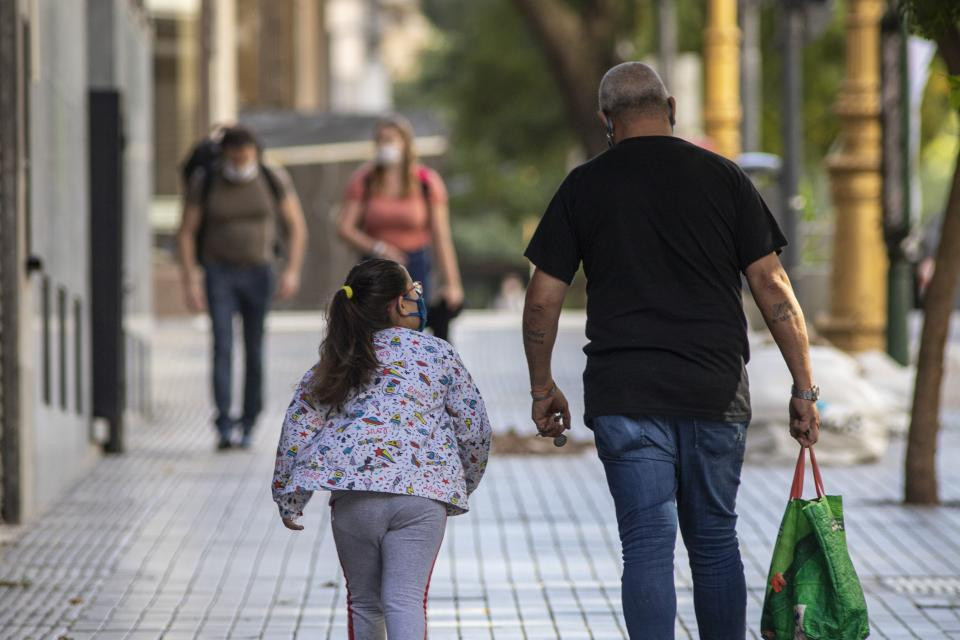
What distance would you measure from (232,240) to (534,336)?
19.4 ft

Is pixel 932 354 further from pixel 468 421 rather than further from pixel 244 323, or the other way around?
pixel 468 421

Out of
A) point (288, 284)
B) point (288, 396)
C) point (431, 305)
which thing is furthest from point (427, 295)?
point (288, 396)

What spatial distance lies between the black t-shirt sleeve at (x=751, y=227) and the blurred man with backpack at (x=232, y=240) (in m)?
6.03

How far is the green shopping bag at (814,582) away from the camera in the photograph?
4.90 meters

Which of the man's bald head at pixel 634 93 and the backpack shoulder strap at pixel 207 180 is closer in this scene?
the man's bald head at pixel 634 93

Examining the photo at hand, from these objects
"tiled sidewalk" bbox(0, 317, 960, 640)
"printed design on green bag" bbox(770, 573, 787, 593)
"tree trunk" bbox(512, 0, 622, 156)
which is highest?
"tree trunk" bbox(512, 0, 622, 156)

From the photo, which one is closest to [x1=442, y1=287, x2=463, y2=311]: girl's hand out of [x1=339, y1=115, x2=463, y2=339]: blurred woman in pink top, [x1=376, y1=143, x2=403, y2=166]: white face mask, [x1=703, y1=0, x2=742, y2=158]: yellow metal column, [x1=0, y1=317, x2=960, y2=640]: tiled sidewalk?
[x1=339, y1=115, x2=463, y2=339]: blurred woman in pink top

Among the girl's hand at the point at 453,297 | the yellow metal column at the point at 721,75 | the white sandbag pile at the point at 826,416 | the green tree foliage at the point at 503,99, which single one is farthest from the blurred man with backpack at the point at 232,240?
the green tree foliage at the point at 503,99

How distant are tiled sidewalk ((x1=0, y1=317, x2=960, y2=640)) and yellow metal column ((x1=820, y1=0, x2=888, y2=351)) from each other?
5.53 metres

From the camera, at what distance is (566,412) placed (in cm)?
527

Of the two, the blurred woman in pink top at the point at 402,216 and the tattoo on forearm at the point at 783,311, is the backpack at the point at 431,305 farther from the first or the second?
the tattoo on forearm at the point at 783,311

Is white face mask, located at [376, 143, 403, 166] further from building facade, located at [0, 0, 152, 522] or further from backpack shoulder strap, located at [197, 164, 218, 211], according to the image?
building facade, located at [0, 0, 152, 522]

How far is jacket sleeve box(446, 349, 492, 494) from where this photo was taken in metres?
5.01

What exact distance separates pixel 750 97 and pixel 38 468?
8802mm
